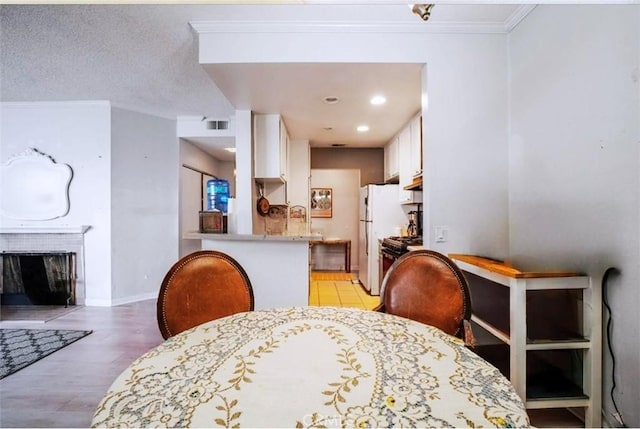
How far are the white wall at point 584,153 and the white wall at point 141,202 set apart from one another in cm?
428

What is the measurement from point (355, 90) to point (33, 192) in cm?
434

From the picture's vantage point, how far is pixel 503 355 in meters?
2.11

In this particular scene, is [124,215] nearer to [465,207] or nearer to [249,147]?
[249,147]

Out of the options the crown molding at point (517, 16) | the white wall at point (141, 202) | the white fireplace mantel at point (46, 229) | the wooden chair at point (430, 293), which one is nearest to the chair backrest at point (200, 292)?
the wooden chair at point (430, 293)

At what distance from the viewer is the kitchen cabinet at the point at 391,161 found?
444 cm

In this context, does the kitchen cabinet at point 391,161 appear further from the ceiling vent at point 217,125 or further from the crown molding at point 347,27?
the ceiling vent at point 217,125

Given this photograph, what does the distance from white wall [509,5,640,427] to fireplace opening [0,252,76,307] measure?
5049 millimetres

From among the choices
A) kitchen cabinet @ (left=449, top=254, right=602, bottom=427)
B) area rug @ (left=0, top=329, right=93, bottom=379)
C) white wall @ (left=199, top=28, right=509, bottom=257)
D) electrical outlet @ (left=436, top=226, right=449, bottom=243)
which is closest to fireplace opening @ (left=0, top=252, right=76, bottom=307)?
area rug @ (left=0, top=329, right=93, bottom=379)

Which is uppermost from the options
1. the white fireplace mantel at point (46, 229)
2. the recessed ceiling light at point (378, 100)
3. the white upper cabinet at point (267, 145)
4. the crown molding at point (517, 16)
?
the crown molding at point (517, 16)

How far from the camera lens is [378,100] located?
10.0 ft

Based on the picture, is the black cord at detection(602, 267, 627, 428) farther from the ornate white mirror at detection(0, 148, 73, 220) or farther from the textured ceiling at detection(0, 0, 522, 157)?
the ornate white mirror at detection(0, 148, 73, 220)

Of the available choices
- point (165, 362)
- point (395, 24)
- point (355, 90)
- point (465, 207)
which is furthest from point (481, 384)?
point (355, 90)

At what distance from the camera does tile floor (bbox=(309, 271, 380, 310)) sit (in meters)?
3.84

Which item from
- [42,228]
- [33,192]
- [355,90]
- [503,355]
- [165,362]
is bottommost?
[503,355]
